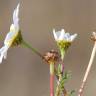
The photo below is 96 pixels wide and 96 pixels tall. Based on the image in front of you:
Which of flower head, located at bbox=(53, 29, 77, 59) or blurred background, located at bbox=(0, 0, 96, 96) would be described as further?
blurred background, located at bbox=(0, 0, 96, 96)

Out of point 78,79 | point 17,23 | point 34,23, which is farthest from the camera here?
point 34,23

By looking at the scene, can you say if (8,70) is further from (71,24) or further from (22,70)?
(71,24)

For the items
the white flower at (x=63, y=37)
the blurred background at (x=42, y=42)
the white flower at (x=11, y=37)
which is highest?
the blurred background at (x=42, y=42)

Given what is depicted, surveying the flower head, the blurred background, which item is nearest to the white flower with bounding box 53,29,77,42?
the flower head

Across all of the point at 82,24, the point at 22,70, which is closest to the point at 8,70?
the point at 22,70

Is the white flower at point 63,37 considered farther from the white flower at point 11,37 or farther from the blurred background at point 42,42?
the blurred background at point 42,42

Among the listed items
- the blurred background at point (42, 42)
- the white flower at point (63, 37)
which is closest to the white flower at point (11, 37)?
the white flower at point (63, 37)

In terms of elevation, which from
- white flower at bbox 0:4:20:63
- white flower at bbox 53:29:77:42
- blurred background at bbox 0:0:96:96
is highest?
blurred background at bbox 0:0:96:96

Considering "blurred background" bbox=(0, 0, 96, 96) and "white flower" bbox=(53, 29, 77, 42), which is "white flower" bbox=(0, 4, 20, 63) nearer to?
"white flower" bbox=(53, 29, 77, 42)

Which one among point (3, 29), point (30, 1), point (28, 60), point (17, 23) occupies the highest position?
point (30, 1)
